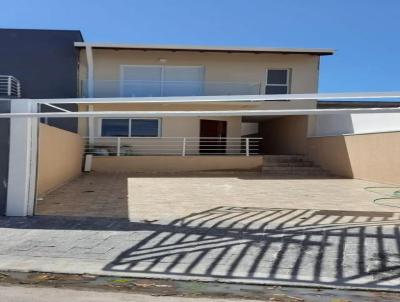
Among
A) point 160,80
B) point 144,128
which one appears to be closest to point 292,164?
point 144,128

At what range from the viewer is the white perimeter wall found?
15141 mm

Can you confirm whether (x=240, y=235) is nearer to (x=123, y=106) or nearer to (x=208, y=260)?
(x=208, y=260)

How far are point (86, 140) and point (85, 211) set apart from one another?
1018 cm

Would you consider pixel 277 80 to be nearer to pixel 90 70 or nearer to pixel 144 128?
pixel 144 128

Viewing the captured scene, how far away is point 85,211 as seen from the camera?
32.6 ft

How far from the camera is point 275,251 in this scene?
664cm

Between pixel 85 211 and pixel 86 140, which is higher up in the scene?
pixel 86 140

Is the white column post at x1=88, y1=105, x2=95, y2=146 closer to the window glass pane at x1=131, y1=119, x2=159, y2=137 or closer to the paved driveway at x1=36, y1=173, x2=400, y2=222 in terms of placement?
the window glass pane at x1=131, y1=119, x2=159, y2=137

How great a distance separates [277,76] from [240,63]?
6.06 ft

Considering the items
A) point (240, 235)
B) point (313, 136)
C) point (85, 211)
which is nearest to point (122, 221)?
point (85, 211)

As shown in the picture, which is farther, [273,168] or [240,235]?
[273,168]

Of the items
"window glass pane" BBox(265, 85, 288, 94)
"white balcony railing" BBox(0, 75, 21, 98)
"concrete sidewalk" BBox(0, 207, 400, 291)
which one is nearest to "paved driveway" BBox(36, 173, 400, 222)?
"concrete sidewalk" BBox(0, 207, 400, 291)

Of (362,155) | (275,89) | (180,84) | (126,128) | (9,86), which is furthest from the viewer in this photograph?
(275,89)

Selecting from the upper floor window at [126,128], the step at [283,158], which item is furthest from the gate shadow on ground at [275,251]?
the upper floor window at [126,128]
